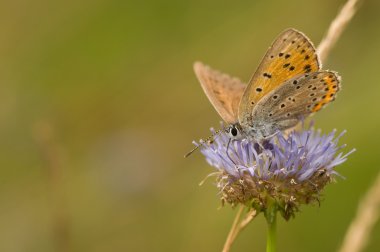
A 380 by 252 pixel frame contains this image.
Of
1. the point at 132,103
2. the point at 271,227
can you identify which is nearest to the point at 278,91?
the point at 271,227

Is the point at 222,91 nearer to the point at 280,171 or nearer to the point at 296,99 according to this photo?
the point at 296,99

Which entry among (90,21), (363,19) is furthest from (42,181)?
(363,19)

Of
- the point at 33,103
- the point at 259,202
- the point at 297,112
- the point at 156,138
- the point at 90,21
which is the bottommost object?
the point at 259,202

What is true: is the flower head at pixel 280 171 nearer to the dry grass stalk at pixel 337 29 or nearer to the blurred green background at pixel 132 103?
the dry grass stalk at pixel 337 29

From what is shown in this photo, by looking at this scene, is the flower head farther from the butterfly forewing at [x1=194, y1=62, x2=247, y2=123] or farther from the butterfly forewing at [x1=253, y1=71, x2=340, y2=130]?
the butterfly forewing at [x1=194, y1=62, x2=247, y2=123]

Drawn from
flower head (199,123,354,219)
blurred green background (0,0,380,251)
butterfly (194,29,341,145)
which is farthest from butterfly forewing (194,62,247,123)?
blurred green background (0,0,380,251)

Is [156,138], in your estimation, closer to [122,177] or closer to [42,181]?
[122,177]
